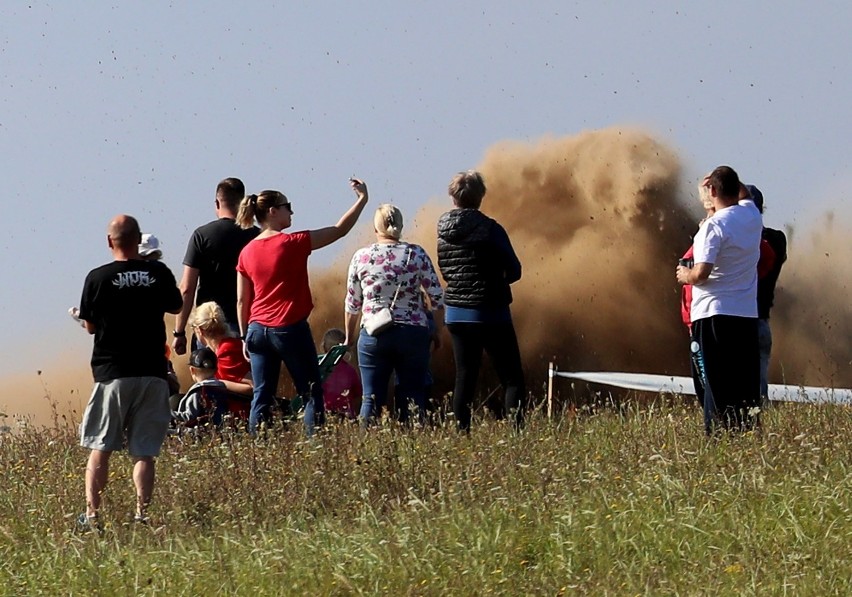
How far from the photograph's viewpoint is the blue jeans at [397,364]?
10.3 m

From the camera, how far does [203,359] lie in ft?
34.5

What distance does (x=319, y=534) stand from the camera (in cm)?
691

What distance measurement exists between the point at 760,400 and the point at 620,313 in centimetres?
990

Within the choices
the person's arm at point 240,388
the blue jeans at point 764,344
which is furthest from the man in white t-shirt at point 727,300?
the person's arm at point 240,388

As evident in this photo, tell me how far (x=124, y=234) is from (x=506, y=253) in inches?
114

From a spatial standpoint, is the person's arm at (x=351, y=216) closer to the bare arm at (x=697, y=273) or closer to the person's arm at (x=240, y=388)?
the person's arm at (x=240, y=388)

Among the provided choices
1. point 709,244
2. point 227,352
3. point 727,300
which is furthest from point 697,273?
point 227,352

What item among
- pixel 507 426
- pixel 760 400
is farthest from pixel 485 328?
pixel 760 400

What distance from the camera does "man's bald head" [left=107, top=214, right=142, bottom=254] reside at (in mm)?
8195

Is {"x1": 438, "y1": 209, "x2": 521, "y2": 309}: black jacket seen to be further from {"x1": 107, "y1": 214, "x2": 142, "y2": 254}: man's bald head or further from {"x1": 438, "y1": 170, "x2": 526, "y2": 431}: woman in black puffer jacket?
{"x1": 107, "y1": 214, "x2": 142, "y2": 254}: man's bald head

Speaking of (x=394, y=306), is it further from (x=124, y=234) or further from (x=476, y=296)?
(x=124, y=234)

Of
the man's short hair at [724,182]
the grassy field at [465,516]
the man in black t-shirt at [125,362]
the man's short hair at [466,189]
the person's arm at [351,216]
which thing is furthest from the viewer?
the man's short hair at [466,189]

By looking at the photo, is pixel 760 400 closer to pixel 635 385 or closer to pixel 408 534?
pixel 408 534

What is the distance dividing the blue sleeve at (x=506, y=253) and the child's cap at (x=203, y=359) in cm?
217
